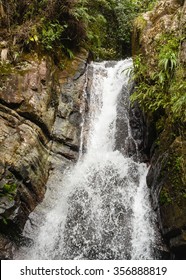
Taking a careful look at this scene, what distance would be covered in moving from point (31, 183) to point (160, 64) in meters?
4.09

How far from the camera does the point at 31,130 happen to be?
740cm

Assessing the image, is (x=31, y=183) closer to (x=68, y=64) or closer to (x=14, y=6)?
(x=68, y=64)

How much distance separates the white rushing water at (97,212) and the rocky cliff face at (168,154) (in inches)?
21.1

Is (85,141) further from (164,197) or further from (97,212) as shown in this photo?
(164,197)

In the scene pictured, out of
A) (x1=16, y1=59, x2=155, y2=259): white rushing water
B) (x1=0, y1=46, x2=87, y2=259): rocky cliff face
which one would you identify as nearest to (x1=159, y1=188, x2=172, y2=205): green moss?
(x1=16, y1=59, x2=155, y2=259): white rushing water

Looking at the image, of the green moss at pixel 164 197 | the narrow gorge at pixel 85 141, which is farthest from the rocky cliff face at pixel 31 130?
the green moss at pixel 164 197

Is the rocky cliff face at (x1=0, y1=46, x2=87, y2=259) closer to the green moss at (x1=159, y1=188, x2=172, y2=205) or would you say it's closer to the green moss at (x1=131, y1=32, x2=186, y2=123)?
the green moss at (x1=131, y1=32, x2=186, y2=123)

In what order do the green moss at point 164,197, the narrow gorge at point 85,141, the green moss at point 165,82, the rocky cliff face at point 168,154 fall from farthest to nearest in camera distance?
1. the narrow gorge at point 85,141
2. the green moss at point 165,82
3. the green moss at point 164,197
4. the rocky cliff face at point 168,154

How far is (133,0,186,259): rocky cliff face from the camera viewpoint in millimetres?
5359

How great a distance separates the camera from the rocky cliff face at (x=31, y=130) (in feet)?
20.7

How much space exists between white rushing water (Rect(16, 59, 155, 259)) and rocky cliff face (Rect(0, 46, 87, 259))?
1.41 ft

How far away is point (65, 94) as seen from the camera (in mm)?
9055

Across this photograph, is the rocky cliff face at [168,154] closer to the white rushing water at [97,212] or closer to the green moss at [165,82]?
the green moss at [165,82]

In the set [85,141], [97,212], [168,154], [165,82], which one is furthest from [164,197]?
[85,141]
